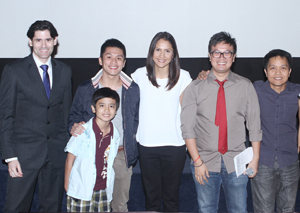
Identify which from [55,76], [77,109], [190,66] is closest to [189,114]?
[77,109]

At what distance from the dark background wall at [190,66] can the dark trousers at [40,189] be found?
1.79m

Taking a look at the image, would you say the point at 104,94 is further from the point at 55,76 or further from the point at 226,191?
the point at 226,191

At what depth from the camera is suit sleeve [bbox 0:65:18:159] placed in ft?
6.07

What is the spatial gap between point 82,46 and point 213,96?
7.03 feet

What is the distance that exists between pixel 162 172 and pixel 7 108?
1.09 m

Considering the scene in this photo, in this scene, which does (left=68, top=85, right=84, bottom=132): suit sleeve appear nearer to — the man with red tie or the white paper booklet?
the man with red tie

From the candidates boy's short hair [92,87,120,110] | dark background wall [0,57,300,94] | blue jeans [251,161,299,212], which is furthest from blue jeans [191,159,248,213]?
dark background wall [0,57,300,94]

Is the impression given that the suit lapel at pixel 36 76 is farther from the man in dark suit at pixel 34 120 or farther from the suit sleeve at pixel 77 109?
the suit sleeve at pixel 77 109

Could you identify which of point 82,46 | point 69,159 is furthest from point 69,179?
point 82,46

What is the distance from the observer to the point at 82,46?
140 inches

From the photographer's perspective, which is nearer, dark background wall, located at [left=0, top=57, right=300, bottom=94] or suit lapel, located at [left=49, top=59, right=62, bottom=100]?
suit lapel, located at [left=49, top=59, right=62, bottom=100]

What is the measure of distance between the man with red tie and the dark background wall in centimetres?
175

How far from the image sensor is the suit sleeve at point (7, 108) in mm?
1851

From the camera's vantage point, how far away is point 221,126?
1.87 metres
